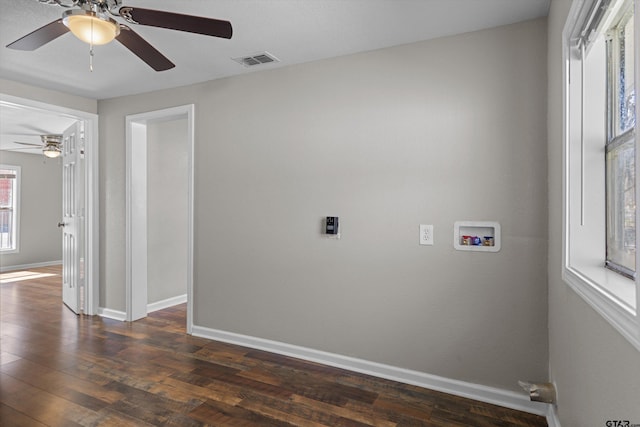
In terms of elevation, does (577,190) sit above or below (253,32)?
below

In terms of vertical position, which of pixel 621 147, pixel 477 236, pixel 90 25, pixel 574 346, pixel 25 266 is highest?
pixel 90 25

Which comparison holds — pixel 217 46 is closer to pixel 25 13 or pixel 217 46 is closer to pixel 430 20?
pixel 25 13

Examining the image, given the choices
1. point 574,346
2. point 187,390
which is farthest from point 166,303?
point 574,346

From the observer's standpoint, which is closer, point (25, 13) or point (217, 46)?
point (25, 13)

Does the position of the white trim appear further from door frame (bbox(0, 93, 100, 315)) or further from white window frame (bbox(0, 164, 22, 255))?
white window frame (bbox(0, 164, 22, 255))

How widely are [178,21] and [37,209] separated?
7.56 metres

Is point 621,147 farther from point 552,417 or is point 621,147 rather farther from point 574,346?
point 552,417

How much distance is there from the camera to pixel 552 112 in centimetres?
197

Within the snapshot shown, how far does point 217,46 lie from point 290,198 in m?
1.24

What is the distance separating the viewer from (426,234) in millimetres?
2480

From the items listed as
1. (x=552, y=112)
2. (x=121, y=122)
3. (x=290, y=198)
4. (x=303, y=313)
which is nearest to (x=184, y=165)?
(x=121, y=122)

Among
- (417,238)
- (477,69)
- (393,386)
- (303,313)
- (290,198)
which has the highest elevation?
(477,69)


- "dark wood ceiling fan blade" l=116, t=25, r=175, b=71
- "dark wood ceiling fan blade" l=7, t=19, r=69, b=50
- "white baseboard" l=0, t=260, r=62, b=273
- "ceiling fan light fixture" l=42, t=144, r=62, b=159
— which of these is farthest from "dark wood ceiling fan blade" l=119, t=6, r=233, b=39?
"white baseboard" l=0, t=260, r=62, b=273

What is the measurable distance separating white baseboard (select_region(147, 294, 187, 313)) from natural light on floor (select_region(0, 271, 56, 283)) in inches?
134
